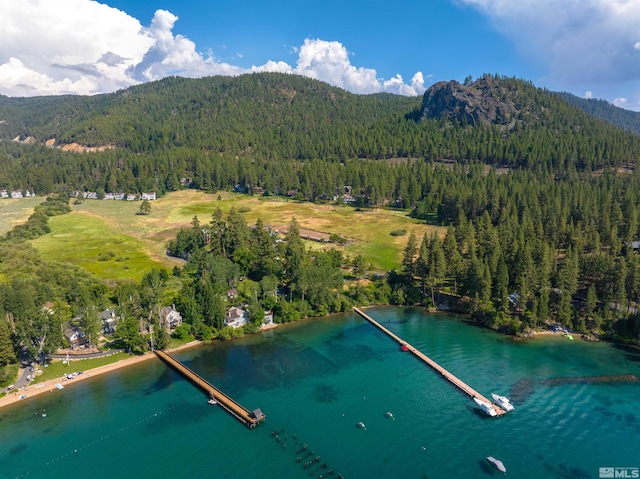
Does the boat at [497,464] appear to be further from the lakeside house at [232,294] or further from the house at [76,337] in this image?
the house at [76,337]

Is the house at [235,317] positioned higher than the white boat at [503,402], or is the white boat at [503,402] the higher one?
the house at [235,317]

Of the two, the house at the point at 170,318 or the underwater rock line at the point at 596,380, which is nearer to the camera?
the underwater rock line at the point at 596,380

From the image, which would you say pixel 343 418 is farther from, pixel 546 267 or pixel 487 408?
pixel 546 267

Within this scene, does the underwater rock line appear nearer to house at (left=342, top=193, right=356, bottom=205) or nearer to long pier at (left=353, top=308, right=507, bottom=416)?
long pier at (left=353, top=308, right=507, bottom=416)
